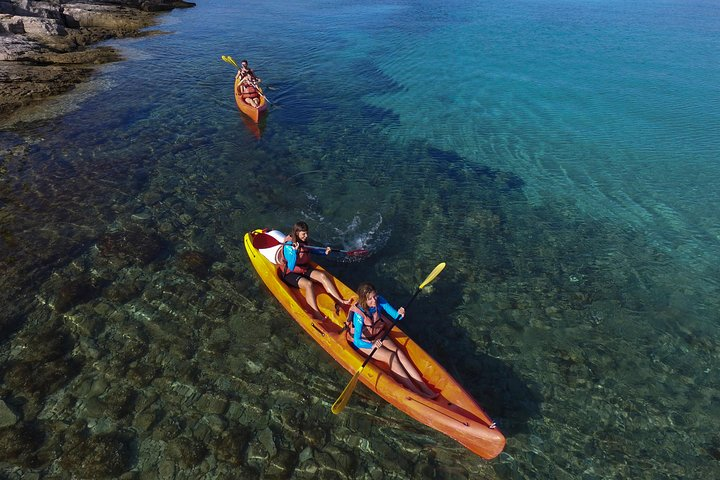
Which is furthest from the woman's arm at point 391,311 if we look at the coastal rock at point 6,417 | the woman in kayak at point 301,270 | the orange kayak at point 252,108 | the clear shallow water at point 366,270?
the orange kayak at point 252,108

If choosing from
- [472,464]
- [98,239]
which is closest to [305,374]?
[472,464]

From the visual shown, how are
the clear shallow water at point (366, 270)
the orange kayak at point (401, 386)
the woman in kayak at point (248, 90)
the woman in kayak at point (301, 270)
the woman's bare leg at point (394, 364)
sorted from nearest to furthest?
the orange kayak at point (401, 386) < the clear shallow water at point (366, 270) < the woman's bare leg at point (394, 364) < the woman in kayak at point (301, 270) < the woman in kayak at point (248, 90)

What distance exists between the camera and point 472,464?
6.21 m

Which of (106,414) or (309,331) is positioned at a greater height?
(309,331)

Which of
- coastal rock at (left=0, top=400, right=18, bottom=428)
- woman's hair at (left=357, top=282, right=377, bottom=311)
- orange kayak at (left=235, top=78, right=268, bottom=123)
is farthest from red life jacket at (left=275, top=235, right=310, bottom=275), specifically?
orange kayak at (left=235, top=78, right=268, bottom=123)

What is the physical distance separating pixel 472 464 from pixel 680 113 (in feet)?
67.0

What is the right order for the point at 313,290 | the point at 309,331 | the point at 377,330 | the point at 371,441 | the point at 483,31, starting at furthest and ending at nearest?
the point at 483,31 → the point at 313,290 → the point at 309,331 → the point at 377,330 → the point at 371,441

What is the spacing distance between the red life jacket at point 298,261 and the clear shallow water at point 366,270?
970mm

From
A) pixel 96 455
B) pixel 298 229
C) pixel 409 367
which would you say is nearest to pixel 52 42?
pixel 298 229

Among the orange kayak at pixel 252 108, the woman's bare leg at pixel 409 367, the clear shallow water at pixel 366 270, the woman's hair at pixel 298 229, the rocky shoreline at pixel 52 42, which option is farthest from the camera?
the rocky shoreline at pixel 52 42

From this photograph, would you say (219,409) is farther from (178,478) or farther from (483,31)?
(483,31)

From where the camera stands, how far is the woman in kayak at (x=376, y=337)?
22.5 ft

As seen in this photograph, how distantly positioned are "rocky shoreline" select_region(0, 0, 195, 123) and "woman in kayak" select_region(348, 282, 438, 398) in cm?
1776

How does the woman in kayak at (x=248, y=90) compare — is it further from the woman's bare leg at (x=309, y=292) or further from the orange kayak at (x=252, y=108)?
the woman's bare leg at (x=309, y=292)
